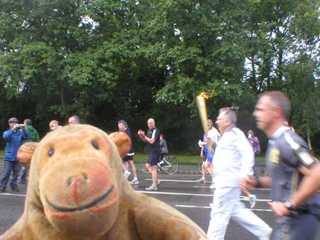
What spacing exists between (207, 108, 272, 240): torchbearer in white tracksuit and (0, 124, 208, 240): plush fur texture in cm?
210

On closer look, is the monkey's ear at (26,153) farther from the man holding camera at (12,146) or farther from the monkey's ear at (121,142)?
the man holding camera at (12,146)

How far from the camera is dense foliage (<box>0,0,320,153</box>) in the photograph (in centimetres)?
1855

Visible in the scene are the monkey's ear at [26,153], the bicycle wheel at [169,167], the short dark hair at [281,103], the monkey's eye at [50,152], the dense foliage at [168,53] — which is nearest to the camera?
the monkey's eye at [50,152]

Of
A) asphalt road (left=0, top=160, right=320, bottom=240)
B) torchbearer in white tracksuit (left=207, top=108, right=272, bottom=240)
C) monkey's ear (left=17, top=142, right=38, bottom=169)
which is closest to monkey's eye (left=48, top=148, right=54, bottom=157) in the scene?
monkey's ear (left=17, top=142, right=38, bottom=169)

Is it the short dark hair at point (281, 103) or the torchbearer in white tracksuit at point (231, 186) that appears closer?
the short dark hair at point (281, 103)

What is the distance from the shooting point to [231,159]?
4098 mm

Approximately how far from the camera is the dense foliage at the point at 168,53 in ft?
60.8

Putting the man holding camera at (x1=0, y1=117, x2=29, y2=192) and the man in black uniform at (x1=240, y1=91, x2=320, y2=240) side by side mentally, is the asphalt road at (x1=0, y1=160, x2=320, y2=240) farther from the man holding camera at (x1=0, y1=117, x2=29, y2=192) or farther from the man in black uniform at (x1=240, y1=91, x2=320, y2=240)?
the man in black uniform at (x1=240, y1=91, x2=320, y2=240)

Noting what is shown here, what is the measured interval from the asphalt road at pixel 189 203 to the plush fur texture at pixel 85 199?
257 centimetres

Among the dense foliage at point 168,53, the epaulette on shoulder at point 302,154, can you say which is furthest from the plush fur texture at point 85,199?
the dense foliage at point 168,53

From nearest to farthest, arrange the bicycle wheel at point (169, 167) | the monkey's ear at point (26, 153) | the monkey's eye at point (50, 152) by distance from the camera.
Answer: the monkey's eye at point (50, 152) → the monkey's ear at point (26, 153) → the bicycle wheel at point (169, 167)

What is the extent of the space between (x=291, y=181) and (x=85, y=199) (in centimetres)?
149

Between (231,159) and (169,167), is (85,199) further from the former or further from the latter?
(169,167)

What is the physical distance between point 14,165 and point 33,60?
41.0ft
